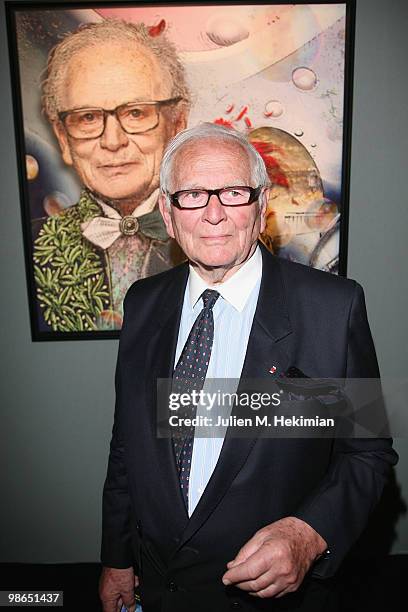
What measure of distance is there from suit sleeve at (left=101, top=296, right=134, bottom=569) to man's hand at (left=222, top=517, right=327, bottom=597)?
59 cm

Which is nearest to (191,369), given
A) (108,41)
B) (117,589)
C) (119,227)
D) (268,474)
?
(268,474)

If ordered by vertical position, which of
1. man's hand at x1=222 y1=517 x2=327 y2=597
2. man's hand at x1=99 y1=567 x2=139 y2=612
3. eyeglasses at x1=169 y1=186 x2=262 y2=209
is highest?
eyeglasses at x1=169 y1=186 x2=262 y2=209

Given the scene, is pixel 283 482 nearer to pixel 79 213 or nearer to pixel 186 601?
pixel 186 601

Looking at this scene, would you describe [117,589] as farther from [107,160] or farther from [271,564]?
[107,160]

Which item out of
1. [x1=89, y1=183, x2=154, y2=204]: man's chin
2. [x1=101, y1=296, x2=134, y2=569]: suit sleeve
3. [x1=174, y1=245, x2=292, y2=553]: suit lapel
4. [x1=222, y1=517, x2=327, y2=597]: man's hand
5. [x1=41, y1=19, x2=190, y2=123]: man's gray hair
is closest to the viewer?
[x1=222, y1=517, x2=327, y2=597]: man's hand

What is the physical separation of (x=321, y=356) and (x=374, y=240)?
1.14m

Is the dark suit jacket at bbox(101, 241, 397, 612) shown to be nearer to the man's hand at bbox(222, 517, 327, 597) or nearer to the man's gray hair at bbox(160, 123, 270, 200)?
the man's hand at bbox(222, 517, 327, 597)

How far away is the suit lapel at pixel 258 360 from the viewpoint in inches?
43.0

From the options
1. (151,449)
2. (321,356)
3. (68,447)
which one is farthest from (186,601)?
(68,447)

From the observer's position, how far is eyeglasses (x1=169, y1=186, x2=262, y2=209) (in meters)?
1.18

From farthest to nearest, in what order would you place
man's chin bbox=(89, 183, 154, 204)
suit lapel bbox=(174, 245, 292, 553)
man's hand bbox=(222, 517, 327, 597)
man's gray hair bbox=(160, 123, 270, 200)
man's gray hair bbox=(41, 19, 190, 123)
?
man's chin bbox=(89, 183, 154, 204)
man's gray hair bbox=(41, 19, 190, 123)
man's gray hair bbox=(160, 123, 270, 200)
suit lapel bbox=(174, 245, 292, 553)
man's hand bbox=(222, 517, 327, 597)

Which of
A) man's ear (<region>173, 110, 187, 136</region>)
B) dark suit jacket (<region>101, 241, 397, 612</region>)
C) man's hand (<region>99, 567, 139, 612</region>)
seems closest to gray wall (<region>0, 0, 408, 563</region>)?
man's ear (<region>173, 110, 187, 136</region>)

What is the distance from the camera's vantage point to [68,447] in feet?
7.61

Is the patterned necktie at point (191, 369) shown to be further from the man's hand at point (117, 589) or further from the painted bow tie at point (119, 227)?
the painted bow tie at point (119, 227)
